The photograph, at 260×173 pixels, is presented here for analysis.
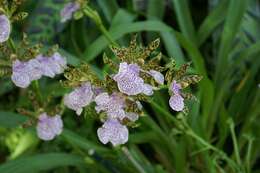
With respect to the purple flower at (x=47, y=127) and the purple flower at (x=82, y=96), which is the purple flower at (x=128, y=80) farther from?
the purple flower at (x=47, y=127)

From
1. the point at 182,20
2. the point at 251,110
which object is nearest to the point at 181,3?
the point at 182,20

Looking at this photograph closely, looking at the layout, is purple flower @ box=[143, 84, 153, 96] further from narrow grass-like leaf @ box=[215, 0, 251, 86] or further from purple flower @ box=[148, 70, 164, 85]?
narrow grass-like leaf @ box=[215, 0, 251, 86]

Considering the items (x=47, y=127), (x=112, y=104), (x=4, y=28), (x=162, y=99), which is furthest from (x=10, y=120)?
(x=112, y=104)

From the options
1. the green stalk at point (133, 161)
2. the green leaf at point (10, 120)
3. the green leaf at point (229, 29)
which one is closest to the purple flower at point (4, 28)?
the green stalk at point (133, 161)

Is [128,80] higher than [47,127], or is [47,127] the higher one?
[128,80]

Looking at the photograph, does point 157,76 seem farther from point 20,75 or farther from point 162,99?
point 162,99

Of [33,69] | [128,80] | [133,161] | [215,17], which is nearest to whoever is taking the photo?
[128,80]

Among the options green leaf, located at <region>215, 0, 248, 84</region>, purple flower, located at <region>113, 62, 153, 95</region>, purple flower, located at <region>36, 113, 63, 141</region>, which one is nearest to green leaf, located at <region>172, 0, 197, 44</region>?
green leaf, located at <region>215, 0, 248, 84</region>
